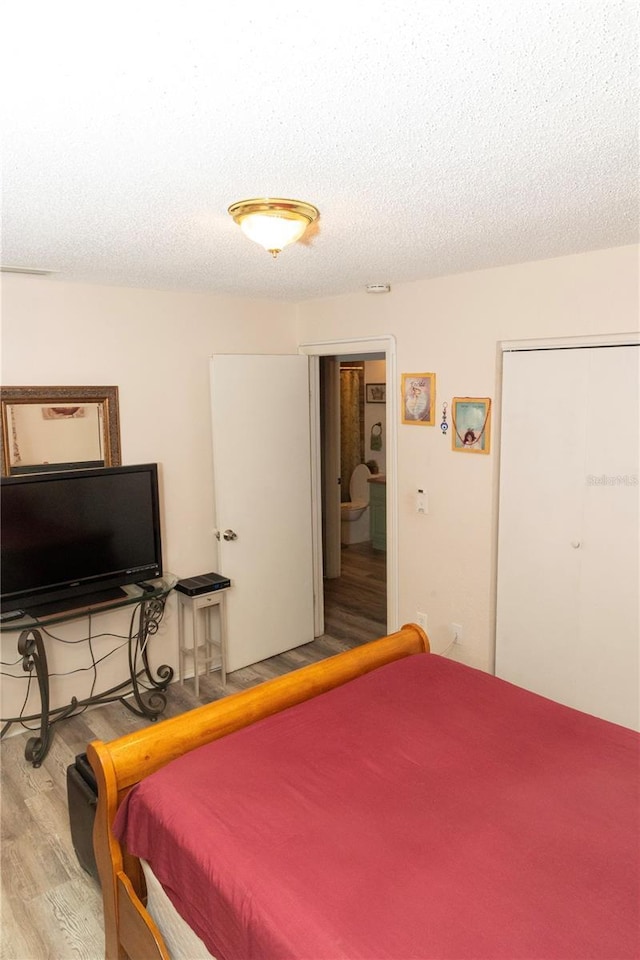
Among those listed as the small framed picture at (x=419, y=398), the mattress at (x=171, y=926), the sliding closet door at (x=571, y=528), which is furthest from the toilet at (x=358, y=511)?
the mattress at (x=171, y=926)

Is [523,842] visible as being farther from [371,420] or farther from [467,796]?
[371,420]

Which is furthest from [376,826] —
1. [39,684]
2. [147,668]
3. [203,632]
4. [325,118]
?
[203,632]


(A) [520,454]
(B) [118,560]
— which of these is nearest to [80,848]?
(B) [118,560]

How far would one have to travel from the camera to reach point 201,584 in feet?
12.7

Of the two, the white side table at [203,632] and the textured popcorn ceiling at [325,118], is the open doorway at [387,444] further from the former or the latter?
the textured popcorn ceiling at [325,118]

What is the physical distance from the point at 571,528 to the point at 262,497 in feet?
6.39

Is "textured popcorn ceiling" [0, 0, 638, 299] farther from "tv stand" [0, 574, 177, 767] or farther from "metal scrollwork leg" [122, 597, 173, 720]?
"metal scrollwork leg" [122, 597, 173, 720]

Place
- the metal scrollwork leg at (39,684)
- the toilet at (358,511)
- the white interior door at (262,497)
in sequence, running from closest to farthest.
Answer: the metal scrollwork leg at (39,684) < the white interior door at (262,497) < the toilet at (358,511)

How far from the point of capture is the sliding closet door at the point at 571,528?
2.89m

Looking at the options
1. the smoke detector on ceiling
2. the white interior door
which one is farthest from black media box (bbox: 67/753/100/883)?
the smoke detector on ceiling

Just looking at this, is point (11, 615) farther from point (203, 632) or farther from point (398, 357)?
point (398, 357)

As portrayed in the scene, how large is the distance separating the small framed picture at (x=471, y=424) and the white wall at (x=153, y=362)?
58.9 inches

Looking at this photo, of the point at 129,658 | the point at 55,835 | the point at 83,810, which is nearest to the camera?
the point at 83,810

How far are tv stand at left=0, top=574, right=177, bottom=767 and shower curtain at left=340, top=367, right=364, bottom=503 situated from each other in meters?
3.70
